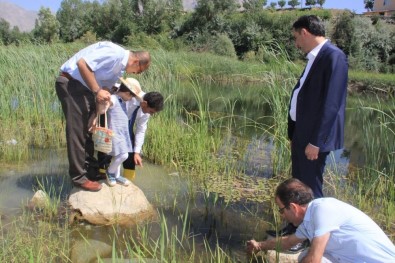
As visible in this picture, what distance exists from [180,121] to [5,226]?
323cm

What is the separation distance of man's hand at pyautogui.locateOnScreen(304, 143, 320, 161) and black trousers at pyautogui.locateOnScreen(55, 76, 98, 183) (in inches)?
73.2

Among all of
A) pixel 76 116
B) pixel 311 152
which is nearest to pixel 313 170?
pixel 311 152

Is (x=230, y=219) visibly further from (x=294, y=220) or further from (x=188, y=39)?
(x=188, y=39)

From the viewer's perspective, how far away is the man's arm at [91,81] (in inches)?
126

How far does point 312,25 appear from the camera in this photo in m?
2.82

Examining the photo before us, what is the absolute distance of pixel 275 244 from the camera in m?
2.63

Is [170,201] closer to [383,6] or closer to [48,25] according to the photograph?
[48,25]

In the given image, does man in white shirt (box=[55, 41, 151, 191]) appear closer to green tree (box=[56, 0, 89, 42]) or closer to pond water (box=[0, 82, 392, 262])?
pond water (box=[0, 82, 392, 262])

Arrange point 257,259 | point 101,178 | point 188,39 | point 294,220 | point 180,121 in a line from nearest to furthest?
point 294,220, point 257,259, point 101,178, point 180,121, point 188,39

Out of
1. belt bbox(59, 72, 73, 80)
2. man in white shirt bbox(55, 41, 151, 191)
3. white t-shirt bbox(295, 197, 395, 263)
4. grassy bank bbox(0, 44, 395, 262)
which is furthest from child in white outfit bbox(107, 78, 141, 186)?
white t-shirt bbox(295, 197, 395, 263)

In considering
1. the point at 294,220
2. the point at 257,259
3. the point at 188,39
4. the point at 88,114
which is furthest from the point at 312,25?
the point at 188,39

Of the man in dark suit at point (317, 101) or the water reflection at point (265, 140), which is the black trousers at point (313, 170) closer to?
the man in dark suit at point (317, 101)

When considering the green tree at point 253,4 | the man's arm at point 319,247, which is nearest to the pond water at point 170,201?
the man's arm at point 319,247

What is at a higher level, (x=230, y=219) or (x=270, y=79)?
(x=270, y=79)
